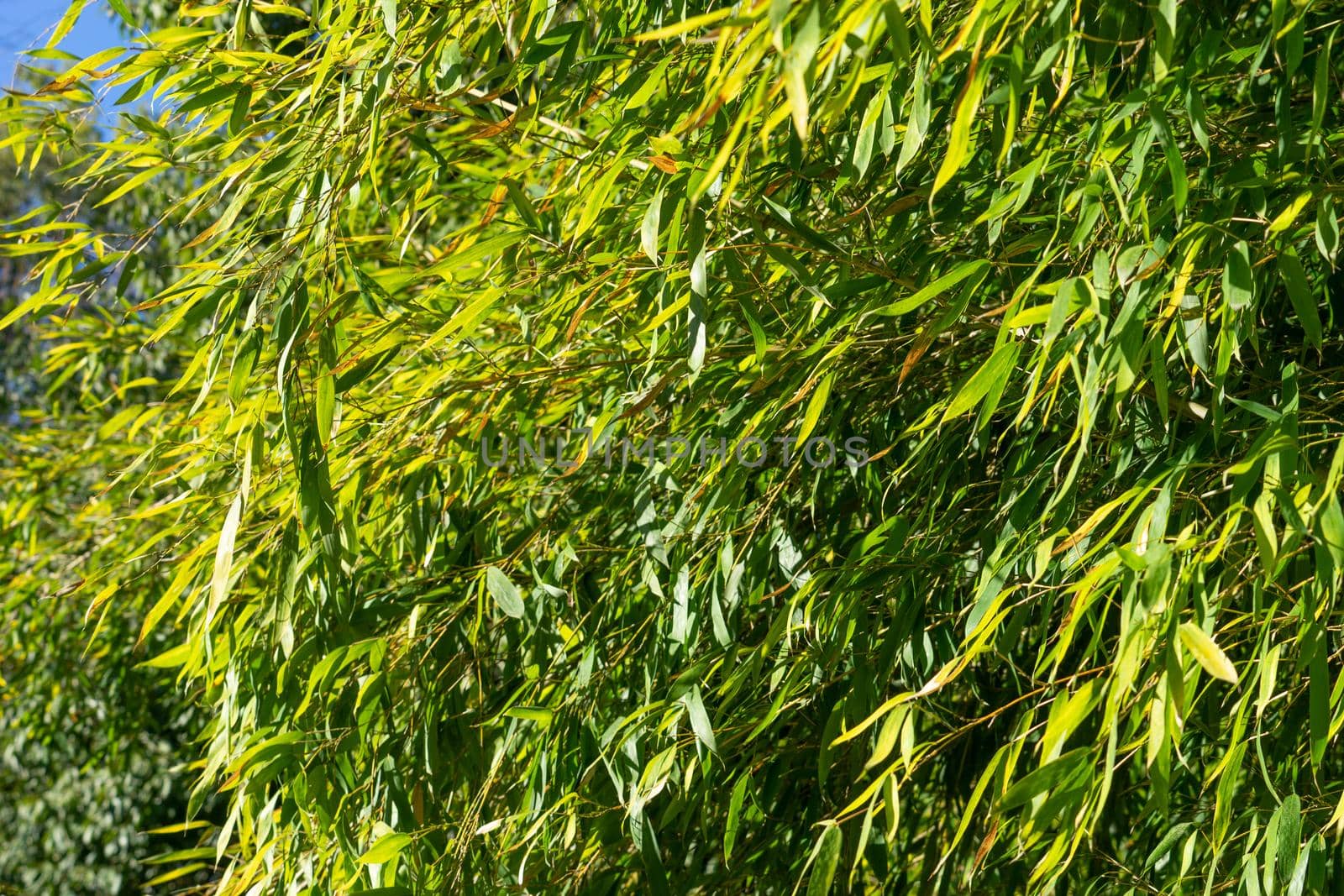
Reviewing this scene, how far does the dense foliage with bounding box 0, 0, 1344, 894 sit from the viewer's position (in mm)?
1010

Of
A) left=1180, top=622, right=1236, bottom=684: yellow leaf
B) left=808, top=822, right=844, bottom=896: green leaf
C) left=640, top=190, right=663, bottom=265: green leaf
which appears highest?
left=640, top=190, right=663, bottom=265: green leaf

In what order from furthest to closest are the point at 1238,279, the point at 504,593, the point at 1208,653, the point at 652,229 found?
the point at 504,593 → the point at 652,229 → the point at 1238,279 → the point at 1208,653

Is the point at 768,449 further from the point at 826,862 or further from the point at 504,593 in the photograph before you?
the point at 826,862

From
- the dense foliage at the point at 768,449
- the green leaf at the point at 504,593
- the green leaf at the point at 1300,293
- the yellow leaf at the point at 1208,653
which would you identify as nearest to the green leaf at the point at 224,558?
the dense foliage at the point at 768,449

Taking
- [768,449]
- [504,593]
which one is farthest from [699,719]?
[768,449]

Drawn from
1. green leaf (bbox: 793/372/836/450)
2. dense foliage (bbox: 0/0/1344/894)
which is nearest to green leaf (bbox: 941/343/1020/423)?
dense foliage (bbox: 0/0/1344/894)

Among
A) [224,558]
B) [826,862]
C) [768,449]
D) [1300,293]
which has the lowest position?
[826,862]

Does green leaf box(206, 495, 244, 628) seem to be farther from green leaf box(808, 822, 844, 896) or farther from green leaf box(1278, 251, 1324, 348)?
green leaf box(1278, 251, 1324, 348)

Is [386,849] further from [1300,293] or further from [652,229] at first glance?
[1300,293]

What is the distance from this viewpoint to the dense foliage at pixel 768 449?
1010 millimetres

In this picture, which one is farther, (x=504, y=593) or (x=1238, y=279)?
(x=504, y=593)

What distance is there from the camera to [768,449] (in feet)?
4.81

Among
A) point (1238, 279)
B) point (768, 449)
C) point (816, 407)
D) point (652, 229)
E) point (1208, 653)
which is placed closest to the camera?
point (1208, 653)

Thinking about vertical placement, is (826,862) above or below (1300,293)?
below
